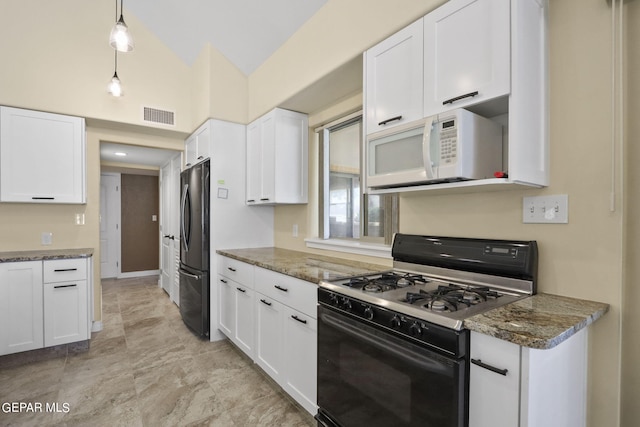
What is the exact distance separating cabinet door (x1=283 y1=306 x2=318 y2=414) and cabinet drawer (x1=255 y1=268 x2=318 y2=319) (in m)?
0.05

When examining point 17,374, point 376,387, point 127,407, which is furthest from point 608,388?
point 17,374

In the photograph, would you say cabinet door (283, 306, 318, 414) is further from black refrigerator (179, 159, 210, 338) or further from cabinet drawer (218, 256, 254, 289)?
black refrigerator (179, 159, 210, 338)

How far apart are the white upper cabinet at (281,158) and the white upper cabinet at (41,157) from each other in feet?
5.73

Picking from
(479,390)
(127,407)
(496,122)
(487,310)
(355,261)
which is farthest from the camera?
(355,261)

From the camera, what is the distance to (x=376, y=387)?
136cm

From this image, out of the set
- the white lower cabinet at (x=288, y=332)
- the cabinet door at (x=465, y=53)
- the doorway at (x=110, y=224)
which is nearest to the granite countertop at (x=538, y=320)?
the cabinet door at (x=465, y=53)

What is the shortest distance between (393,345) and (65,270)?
121 inches

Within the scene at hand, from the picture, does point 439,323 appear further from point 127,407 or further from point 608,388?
point 127,407

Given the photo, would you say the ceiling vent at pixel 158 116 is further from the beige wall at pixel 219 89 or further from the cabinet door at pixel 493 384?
the cabinet door at pixel 493 384

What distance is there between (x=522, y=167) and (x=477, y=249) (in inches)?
18.3

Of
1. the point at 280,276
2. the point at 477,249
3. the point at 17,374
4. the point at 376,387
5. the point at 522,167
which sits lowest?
the point at 17,374

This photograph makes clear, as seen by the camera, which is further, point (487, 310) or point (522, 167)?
point (522, 167)

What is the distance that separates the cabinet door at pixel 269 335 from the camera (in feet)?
7.04

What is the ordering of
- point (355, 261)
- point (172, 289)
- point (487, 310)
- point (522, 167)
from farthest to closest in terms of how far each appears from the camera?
point (172, 289) < point (355, 261) < point (522, 167) < point (487, 310)
